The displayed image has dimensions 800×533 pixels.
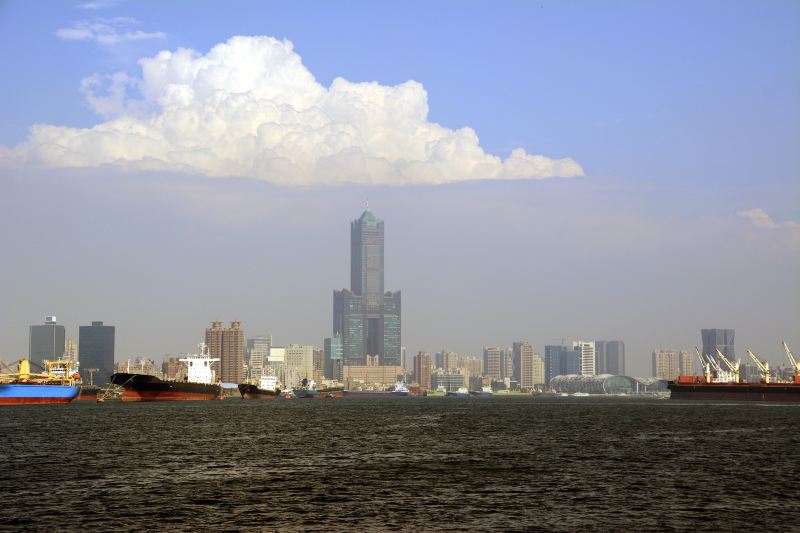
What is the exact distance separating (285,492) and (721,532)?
93.1 feet

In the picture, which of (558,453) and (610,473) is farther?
(558,453)

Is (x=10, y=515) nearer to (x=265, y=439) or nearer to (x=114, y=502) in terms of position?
(x=114, y=502)

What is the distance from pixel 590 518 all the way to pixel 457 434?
7468 centimetres

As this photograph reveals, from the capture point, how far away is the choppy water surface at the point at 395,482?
175ft

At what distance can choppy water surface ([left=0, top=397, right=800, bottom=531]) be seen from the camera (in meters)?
53.4

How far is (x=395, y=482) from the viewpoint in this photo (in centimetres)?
7000

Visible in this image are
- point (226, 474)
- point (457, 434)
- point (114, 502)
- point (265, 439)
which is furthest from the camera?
point (457, 434)

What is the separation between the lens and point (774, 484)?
70.0 meters

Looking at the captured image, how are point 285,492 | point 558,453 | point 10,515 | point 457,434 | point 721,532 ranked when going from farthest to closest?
point 457,434, point 558,453, point 285,492, point 10,515, point 721,532

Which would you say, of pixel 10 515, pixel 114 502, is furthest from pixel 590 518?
pixel 10 515

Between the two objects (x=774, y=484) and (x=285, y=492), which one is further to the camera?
(x=774, y=484)

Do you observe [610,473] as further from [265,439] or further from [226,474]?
[265,439]

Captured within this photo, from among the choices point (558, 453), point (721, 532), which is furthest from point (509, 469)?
point (721, 532)

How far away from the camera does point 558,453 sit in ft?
312
